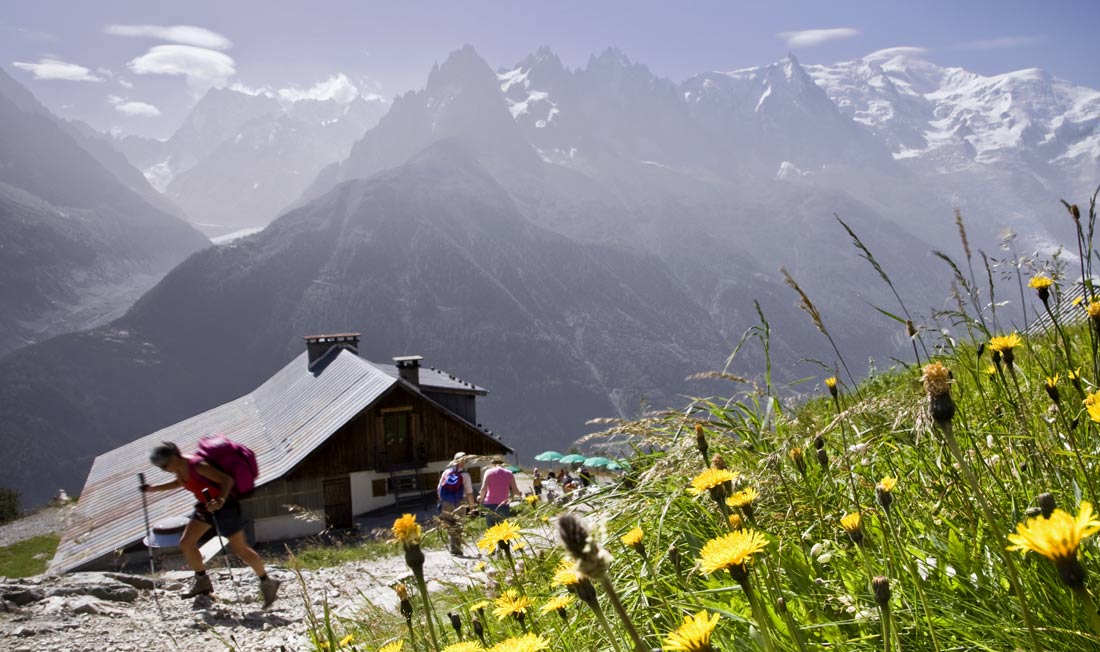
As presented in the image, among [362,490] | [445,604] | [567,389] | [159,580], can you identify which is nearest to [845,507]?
[445,604]

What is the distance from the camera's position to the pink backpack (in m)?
6.25

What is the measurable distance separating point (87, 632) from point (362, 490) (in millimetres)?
25352

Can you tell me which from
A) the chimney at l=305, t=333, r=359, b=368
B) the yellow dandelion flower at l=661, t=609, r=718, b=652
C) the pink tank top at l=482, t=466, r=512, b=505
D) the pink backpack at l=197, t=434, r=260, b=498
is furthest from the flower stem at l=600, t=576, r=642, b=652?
the chimney at l=305, t=333, r=359, b=368

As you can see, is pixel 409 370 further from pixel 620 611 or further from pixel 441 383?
pixel 620 611

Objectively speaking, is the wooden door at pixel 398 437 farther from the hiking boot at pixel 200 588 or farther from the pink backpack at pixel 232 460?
the pink backpack at pixel 232 460

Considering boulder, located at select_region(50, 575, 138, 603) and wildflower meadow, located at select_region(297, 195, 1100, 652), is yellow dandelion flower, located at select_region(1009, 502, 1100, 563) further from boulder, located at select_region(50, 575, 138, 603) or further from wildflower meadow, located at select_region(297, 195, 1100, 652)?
boulder, located at select_region(50, 575, 138, 603)

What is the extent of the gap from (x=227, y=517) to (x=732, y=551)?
21.0 feet

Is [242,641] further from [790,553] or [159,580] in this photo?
[790,553]

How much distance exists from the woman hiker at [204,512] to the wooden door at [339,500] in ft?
78.2

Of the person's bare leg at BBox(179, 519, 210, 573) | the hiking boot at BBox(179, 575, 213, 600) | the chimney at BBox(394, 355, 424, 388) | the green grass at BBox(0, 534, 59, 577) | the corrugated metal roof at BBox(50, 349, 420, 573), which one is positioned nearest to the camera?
the hiking boot at BBox(179, 575, 213, 600)

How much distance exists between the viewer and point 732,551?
1.14 metres

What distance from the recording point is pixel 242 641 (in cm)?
513

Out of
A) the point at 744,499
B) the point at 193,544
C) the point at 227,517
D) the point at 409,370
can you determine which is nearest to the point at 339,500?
the point at 409,370

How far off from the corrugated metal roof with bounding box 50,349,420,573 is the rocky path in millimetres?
16513
